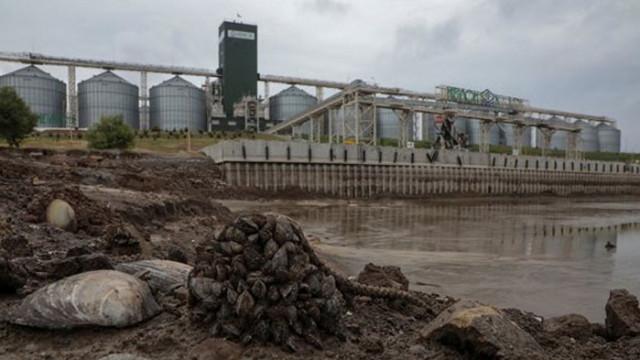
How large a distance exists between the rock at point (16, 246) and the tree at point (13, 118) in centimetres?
4354

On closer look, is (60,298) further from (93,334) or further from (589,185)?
(589,185)

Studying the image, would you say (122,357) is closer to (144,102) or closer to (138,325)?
(138,325)

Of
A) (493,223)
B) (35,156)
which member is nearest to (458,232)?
(493,223)

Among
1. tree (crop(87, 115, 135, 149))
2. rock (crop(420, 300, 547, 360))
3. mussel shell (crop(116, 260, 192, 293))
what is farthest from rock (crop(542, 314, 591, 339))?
tree (crop(87, 115, 135, 149))

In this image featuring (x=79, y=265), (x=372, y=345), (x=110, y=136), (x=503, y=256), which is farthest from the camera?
(x=110, y=136)

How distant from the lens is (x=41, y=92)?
8038 centimetres

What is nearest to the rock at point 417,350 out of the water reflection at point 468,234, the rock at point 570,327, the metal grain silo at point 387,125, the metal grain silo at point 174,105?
the rock at point 570,327

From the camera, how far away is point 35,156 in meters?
31.5

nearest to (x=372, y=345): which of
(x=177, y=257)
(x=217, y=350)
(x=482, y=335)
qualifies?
(x=482, y=335)

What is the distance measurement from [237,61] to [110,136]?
133 ft

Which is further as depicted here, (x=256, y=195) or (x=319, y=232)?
(x=256, y=195)

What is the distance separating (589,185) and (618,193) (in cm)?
841

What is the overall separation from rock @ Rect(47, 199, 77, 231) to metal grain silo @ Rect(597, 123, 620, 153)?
134m

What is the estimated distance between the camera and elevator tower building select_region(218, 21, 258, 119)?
274 feet
